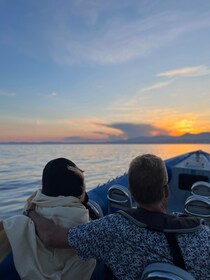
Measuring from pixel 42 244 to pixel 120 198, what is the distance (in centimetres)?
131

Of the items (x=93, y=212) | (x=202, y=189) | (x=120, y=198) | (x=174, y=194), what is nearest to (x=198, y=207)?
(x=120, y=198)

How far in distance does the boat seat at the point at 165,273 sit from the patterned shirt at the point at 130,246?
0.11 m

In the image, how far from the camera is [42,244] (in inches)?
77.2

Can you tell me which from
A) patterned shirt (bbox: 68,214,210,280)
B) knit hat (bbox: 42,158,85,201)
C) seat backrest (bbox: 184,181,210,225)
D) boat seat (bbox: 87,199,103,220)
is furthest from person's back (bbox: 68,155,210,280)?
seat backrest (bbox: 184,181,210,225)

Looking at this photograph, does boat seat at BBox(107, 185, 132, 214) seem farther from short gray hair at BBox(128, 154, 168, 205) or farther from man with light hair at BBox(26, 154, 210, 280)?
short gray hair at BBox(128, 154, 168, 205)

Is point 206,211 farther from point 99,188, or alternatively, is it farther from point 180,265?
point 99,188

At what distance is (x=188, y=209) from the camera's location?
2.90 metres

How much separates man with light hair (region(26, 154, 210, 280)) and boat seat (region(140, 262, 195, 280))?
0.36 feet

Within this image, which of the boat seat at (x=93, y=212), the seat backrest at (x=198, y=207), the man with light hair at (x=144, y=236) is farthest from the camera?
the seat backrest at (x=198, y=207)

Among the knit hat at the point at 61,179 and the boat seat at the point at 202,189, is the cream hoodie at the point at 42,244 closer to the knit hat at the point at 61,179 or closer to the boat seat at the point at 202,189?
the knit hat at the point at 61,179

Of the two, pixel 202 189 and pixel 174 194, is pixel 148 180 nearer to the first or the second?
pixel 202 189

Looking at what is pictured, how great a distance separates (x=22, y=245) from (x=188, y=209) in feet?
5.26

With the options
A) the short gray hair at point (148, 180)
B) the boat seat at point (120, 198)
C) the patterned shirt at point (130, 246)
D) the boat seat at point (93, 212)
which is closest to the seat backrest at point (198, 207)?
the boat seat at point (120, 198)

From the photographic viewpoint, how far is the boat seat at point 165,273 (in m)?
1.46
